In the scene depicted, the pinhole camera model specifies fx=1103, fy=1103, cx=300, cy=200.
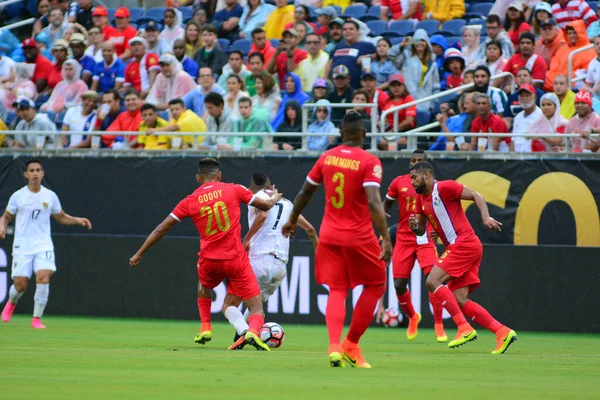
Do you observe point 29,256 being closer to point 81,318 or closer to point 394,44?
point 81,318

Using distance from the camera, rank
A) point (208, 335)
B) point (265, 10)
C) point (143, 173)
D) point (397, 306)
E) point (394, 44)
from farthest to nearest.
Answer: point (265, 10)
point (394, 44)
point (143, 173)
point (397, 306)
point (208, 335)

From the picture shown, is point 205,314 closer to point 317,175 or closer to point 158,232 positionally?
point 158,232

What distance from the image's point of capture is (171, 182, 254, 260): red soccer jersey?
12.9 meters

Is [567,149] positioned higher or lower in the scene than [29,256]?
higher

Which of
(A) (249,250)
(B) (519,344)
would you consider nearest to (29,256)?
(A) (249,250)

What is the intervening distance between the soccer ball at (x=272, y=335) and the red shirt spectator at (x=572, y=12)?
1033 centimetres

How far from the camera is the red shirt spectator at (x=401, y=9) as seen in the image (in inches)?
917

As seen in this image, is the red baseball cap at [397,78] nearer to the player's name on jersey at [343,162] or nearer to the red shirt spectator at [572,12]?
the red shirt spectator at [572,12]

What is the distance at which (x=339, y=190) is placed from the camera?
10.2 m

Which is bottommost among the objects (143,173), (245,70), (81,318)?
(81,318)

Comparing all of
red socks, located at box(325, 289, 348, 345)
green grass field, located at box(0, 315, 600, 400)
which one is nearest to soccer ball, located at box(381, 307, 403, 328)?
green grass field, located at box(0, 315, 600, 400)

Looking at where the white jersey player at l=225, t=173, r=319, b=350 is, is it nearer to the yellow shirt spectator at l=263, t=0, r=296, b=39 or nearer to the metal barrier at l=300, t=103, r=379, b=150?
the metal barrier at l=300, t=103, r=379, b=150

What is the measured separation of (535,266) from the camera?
18.2 meters

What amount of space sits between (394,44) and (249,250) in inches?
353
